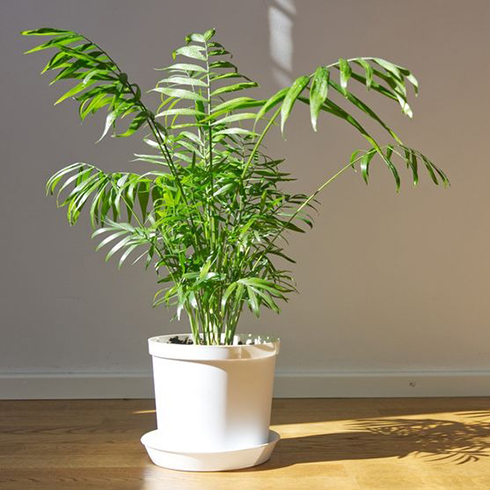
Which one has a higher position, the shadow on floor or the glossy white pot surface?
the glossy white pot surface

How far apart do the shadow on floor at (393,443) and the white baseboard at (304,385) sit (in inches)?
16.8

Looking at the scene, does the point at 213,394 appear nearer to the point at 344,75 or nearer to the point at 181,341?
the point at 181,341

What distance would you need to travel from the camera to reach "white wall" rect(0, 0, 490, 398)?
8.92 feet

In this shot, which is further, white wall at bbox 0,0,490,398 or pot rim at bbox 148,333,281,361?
white wall at bbox 0,0,490,398

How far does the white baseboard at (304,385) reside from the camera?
2680mm

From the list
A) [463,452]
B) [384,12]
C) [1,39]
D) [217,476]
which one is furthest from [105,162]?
[463,452]

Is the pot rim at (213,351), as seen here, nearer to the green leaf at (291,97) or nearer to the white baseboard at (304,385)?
the green leaf at (291,97)

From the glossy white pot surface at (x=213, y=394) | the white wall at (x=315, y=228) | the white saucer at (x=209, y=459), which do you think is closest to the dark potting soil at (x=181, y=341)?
the glossy white pot surface at (x=213, y=394)

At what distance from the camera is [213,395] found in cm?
173

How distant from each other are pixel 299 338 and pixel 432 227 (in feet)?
2.08

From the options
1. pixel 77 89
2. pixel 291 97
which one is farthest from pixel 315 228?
pixel 291 97

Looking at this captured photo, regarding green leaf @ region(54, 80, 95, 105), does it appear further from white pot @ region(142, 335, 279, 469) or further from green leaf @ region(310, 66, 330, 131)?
white pot @ region(142, 335, 279, 469)

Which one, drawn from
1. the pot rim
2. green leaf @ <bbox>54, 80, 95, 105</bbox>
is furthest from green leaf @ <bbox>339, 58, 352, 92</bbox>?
the pot rim

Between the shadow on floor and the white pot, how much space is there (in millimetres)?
114
